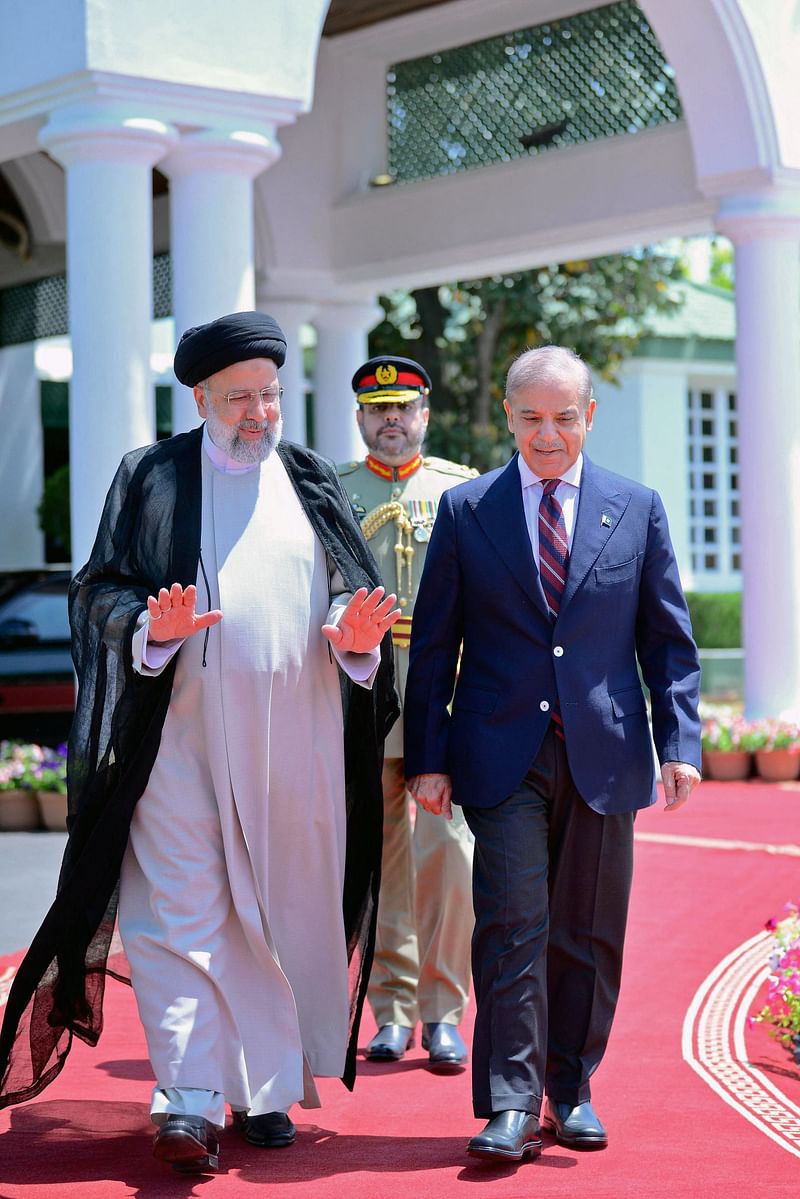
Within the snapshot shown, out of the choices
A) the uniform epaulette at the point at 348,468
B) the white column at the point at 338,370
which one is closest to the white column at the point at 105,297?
the uniform epaulette at the point at 348,468

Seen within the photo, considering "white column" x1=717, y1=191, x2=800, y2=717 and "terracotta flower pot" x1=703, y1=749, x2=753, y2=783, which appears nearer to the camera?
"white column" x1=717, y1=191, x2=800, y2=717

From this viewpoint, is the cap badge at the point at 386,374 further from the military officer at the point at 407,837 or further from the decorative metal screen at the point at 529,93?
the decorative metal screen at the point at 529,93

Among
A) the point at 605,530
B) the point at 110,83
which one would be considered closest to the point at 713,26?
the point at 110,83

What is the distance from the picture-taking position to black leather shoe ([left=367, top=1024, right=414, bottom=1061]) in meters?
5.44

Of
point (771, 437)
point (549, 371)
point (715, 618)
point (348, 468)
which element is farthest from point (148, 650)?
point (715, 618)

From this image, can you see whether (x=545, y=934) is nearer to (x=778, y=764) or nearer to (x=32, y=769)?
(x=32, y=769)

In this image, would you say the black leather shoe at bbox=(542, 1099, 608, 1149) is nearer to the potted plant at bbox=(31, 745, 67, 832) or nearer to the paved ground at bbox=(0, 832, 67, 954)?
the paved ground at bbox=(0, 832, 67, 954)

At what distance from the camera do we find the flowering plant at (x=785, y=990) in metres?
5.47

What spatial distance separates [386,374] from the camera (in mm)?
5750

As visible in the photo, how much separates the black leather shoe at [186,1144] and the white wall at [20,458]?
1259 centimetres

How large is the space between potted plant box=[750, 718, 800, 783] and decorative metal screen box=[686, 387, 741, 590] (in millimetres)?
11999

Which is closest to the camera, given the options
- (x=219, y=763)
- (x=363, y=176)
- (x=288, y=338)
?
(x=219, y=763)

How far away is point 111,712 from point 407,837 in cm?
160

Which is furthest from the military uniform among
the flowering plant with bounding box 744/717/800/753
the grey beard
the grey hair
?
the flowering plant with bounding box 744/717/800/753
